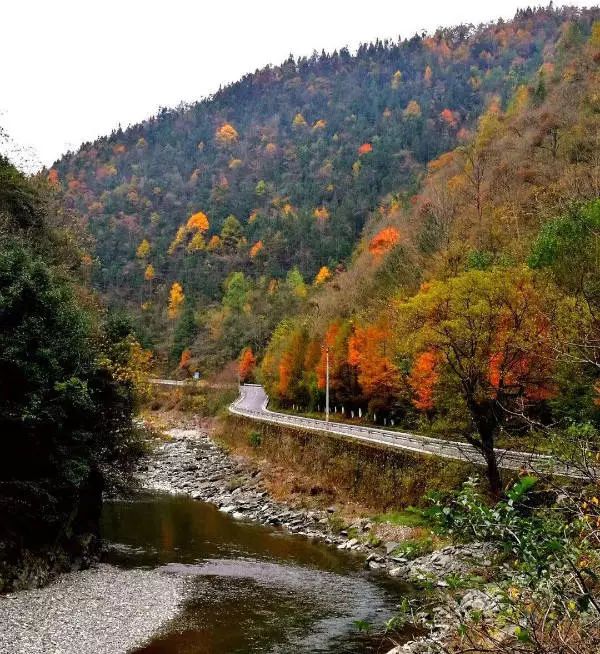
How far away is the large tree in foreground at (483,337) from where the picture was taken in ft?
74.0

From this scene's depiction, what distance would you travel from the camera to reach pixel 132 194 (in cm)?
18588

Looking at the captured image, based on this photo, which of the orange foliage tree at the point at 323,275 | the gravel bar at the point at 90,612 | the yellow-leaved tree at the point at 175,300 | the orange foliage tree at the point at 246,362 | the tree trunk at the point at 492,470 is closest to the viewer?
the gravel bar at the point at 90,612

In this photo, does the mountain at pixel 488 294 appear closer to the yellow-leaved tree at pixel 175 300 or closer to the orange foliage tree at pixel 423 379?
the orange foliage tree at pixel 423 379

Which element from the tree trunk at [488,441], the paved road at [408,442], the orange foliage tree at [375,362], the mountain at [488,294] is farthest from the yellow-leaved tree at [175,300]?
the tree trunk at [488,441]

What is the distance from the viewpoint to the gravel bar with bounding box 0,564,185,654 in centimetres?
1495

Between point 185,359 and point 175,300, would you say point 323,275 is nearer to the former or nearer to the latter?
point 185,359

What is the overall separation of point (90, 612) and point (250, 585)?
5.49 metres

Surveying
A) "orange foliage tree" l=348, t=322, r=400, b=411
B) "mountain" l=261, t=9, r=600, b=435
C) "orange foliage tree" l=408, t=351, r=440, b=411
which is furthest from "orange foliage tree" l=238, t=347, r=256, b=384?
"orange foliage tree" l=408, t=351, r=440, b=411

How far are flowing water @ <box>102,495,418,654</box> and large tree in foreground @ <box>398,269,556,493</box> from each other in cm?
692

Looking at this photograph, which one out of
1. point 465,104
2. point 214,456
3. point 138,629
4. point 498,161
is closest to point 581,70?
point 498,161

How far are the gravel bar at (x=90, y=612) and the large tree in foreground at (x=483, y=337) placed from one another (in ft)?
39.9

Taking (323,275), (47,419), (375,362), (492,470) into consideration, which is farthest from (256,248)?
(492,470)

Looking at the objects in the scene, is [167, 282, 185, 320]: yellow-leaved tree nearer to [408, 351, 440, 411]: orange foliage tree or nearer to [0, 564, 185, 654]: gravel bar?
[408, 351, 440, 411]: orange foliage tree

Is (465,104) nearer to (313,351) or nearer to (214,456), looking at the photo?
(313,351)
